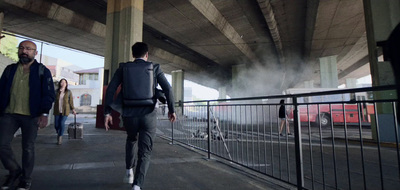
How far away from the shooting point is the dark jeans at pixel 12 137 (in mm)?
2238

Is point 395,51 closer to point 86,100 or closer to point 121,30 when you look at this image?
point 121,30

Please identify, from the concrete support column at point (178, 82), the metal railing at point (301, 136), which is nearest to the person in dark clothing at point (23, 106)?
the metal railing at point (301, 136)

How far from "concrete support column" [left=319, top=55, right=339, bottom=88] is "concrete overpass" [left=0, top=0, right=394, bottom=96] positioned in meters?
0.65

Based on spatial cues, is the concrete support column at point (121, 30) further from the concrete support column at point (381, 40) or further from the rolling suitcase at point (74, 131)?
the concrete support column at point (381, 40)

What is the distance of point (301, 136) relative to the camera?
379cm

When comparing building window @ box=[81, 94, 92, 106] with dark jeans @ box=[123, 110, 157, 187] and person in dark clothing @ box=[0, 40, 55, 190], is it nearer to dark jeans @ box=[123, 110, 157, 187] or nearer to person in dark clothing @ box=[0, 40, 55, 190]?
person in dark clothing @ box=[0, 40, 55, 190]

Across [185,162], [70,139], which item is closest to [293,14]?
[185,162]

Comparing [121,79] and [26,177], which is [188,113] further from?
[26,177]

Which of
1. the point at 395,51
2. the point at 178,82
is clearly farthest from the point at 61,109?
the point at 178,82

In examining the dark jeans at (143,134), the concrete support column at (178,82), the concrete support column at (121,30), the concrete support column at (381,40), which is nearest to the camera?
the dark jeans at (143,134)

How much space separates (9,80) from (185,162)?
109 inches

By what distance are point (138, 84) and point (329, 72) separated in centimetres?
2029

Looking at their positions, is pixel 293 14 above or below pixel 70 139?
above

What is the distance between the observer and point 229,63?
23.6 meters
